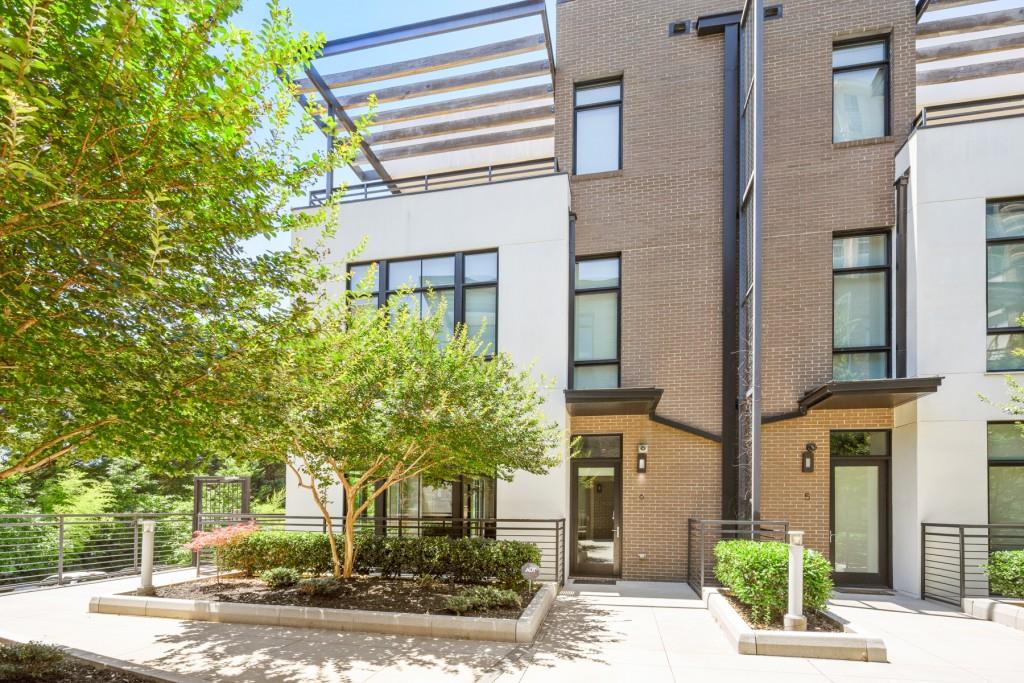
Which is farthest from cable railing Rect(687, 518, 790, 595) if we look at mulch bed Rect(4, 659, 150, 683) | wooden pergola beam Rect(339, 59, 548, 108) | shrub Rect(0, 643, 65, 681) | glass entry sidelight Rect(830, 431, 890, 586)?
wooden pergola beam Rect(339, 59, 548, 108)

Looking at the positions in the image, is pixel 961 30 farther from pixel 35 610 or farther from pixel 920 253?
pixel 35 610

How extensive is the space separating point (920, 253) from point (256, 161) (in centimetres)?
984

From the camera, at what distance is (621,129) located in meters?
12.2

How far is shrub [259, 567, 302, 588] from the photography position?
885 cm

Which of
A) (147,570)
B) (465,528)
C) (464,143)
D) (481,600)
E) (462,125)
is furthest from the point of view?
(464,143)

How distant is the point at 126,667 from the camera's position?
18.5 ft

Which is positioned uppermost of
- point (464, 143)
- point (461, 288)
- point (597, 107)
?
point (464, 143)

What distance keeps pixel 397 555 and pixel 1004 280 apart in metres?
10.6

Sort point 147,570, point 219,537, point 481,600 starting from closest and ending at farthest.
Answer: point 481,600 < point 147,570 < point 219,537

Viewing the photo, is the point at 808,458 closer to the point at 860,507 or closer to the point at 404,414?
the point at 860,507

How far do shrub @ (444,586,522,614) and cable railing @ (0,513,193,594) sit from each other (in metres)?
6.16

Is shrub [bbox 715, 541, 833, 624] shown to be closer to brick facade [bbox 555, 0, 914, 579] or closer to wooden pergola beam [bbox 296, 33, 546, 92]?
brick facade [bbox 555, 0, 914, 579]

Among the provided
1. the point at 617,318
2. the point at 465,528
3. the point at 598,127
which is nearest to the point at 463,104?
the point at 598,127

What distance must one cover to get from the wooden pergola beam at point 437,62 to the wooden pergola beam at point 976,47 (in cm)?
760
